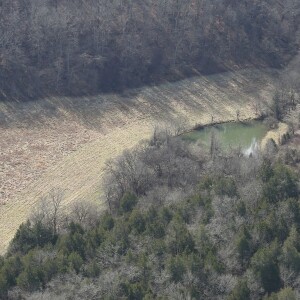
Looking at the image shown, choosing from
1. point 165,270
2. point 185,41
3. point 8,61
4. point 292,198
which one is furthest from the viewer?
point 185,41

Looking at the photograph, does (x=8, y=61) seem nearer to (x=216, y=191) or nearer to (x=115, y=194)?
(x=115, y=194)

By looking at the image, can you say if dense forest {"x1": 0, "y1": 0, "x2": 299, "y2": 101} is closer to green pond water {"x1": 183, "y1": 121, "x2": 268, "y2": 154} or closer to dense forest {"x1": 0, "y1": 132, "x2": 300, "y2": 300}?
green pond water {"x1": 183, "y1": 121, "x2": 268, "y2": 154}

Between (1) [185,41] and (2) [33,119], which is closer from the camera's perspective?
(2) [33,119]

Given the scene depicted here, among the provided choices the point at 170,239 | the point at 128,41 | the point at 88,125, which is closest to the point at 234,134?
the point at 88,125

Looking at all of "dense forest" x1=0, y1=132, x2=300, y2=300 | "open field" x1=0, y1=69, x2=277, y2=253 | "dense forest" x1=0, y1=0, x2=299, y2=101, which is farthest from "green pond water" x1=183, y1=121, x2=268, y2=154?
"dense forest" x1=0, y1=0, x2=299, y2=101

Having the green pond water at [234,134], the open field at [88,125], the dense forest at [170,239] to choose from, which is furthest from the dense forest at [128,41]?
the dense forest at [170,239]

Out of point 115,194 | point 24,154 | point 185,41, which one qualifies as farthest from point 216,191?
point 185,41

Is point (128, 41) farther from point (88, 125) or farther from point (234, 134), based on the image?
point (234, 134)
